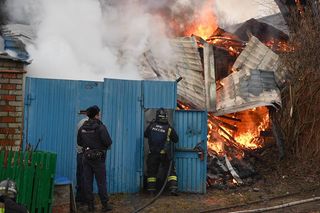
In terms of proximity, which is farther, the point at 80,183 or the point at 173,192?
the point at 173,192

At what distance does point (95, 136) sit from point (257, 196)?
3.79 metres

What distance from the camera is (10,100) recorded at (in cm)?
836

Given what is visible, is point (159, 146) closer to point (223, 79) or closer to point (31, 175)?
point (31, 175)

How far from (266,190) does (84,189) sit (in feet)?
13.6

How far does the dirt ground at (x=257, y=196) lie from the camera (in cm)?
838

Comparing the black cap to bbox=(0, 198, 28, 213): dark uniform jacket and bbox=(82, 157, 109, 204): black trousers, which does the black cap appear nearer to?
bbox=(82, 157, 109, 204): black trousers

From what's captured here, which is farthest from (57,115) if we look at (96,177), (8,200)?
(8,200)

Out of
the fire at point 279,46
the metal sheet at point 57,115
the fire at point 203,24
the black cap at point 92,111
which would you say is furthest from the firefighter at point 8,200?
the fire at point 203,24

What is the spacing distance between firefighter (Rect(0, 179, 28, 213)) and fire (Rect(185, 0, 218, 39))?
37.5 feet

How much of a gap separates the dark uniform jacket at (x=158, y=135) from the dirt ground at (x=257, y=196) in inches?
42.8

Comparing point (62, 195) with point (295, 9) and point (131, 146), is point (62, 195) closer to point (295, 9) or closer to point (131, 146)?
point (131, 146)

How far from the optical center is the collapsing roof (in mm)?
11477

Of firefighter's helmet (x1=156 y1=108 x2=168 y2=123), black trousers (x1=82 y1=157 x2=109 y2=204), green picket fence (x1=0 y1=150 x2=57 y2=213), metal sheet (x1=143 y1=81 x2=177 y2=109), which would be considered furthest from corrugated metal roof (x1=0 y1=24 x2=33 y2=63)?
firefighter's helmet (x1=156 y1=108 x2=168 y2=123)

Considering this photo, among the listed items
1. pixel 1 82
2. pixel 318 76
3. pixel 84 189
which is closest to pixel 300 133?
pixel 318 76
